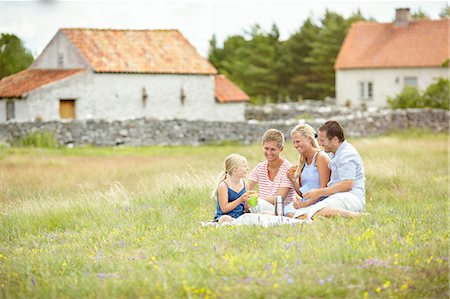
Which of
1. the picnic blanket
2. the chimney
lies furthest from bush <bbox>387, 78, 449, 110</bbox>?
the picnic blanket

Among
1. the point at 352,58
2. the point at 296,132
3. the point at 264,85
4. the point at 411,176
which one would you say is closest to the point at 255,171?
the point at 296,132

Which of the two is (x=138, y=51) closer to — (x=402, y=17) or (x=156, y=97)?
(x=156, y=97)

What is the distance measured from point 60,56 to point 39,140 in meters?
11.2

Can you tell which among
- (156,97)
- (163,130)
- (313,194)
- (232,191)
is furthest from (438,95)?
(232,191)

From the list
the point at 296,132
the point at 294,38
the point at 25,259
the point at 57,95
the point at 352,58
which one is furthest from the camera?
the point at 294,38

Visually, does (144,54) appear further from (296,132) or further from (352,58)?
(296,132)

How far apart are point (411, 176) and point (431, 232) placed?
5676mm

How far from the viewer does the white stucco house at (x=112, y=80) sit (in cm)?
3616

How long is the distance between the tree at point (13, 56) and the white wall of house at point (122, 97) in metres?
1.91

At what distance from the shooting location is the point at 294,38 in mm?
64438

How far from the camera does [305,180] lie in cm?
1088

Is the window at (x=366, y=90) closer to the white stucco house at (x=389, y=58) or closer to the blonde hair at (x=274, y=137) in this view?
the white stucco house at (x=389, y=58)

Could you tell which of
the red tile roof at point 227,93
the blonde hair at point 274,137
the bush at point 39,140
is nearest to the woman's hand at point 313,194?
the blonde hair at point 274,137

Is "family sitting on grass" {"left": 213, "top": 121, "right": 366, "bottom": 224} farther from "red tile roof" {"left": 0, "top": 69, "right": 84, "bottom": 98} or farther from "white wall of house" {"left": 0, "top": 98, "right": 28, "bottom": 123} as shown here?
"red tile roof" {"left": 0, "top": 69, "right": 84, "bottom": 98}
